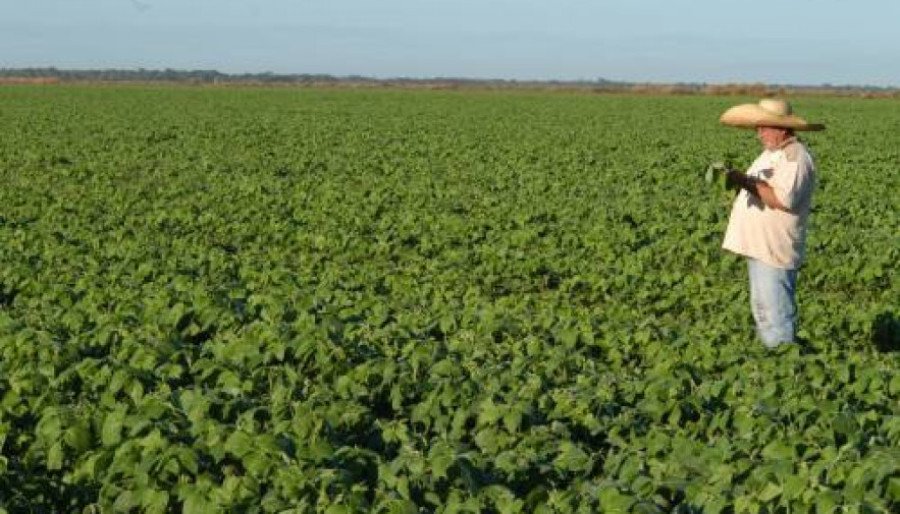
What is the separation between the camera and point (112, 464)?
4.77m

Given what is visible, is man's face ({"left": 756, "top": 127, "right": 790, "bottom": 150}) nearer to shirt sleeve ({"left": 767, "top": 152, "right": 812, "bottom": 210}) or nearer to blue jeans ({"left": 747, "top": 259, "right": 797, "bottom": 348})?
shirt sleeve ({"left": 767, "top": 152, "right": 812, "bottom": 210})

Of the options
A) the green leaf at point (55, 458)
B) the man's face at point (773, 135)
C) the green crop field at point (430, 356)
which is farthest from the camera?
the man's face at point (773, 135)

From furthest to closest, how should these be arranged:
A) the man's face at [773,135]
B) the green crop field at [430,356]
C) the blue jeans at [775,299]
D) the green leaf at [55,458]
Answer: the blue jeans at [775,299] < the man's face at [773,135] < the green leaf at [55,458] < the green crop field at [430,356]

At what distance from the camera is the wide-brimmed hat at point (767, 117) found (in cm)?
745

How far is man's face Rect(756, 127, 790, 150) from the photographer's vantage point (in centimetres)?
753

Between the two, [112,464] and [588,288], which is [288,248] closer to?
[588,288]

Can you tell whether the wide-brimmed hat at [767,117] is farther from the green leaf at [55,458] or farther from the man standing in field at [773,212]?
the green leaf at [55,458]

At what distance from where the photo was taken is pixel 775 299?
25.3 feet

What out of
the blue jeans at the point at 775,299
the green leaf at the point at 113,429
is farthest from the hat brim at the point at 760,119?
the green leaf at the point at 113,429

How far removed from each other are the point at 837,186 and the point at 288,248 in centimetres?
1068

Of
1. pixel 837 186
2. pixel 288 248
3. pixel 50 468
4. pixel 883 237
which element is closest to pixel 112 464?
pixel 50 468

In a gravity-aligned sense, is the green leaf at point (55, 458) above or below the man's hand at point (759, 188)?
below

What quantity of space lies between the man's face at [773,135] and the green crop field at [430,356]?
78 cm

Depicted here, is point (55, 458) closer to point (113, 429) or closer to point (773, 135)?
point (113, 429)
